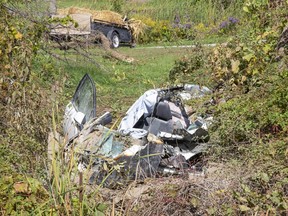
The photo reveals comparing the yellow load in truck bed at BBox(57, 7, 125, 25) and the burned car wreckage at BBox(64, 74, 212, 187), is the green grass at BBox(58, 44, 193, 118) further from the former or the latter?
the yellow load in truck bed at BBox(57, 7, 125, 25)

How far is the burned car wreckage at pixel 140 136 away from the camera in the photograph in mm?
6227

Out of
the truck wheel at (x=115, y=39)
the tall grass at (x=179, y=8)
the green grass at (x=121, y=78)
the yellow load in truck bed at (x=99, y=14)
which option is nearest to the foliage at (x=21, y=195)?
the green grass at (x=121, y=78)

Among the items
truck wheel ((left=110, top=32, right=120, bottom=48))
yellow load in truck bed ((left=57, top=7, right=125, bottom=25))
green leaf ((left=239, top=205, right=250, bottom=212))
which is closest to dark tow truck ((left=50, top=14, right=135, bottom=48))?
truck wheel ((left=110, top=32, right=120, bottom=48))

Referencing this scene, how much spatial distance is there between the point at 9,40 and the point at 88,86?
1.49 meters

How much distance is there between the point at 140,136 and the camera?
7371 millimetres

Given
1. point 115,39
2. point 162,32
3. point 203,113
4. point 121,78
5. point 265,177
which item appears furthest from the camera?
point 162,32

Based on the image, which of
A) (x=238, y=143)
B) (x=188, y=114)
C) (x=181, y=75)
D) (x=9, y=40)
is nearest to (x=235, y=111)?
(x=238, y=143)

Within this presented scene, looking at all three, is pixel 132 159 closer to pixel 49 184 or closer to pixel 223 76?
pixel 49 184

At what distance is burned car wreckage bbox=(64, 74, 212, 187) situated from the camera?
6.23 meters

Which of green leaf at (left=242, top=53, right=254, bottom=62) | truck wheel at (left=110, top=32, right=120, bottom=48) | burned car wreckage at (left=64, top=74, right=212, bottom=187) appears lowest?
truck wheel at (left=110, top=32, right=120, bottom=48)

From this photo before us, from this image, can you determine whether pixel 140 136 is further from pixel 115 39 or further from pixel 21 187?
pixel 115 39

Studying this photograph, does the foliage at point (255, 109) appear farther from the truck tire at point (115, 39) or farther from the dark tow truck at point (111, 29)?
the truck tire at point (115, 39)

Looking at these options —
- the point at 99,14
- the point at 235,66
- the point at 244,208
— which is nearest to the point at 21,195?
the point at 244,208

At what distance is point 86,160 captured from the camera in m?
6.17
